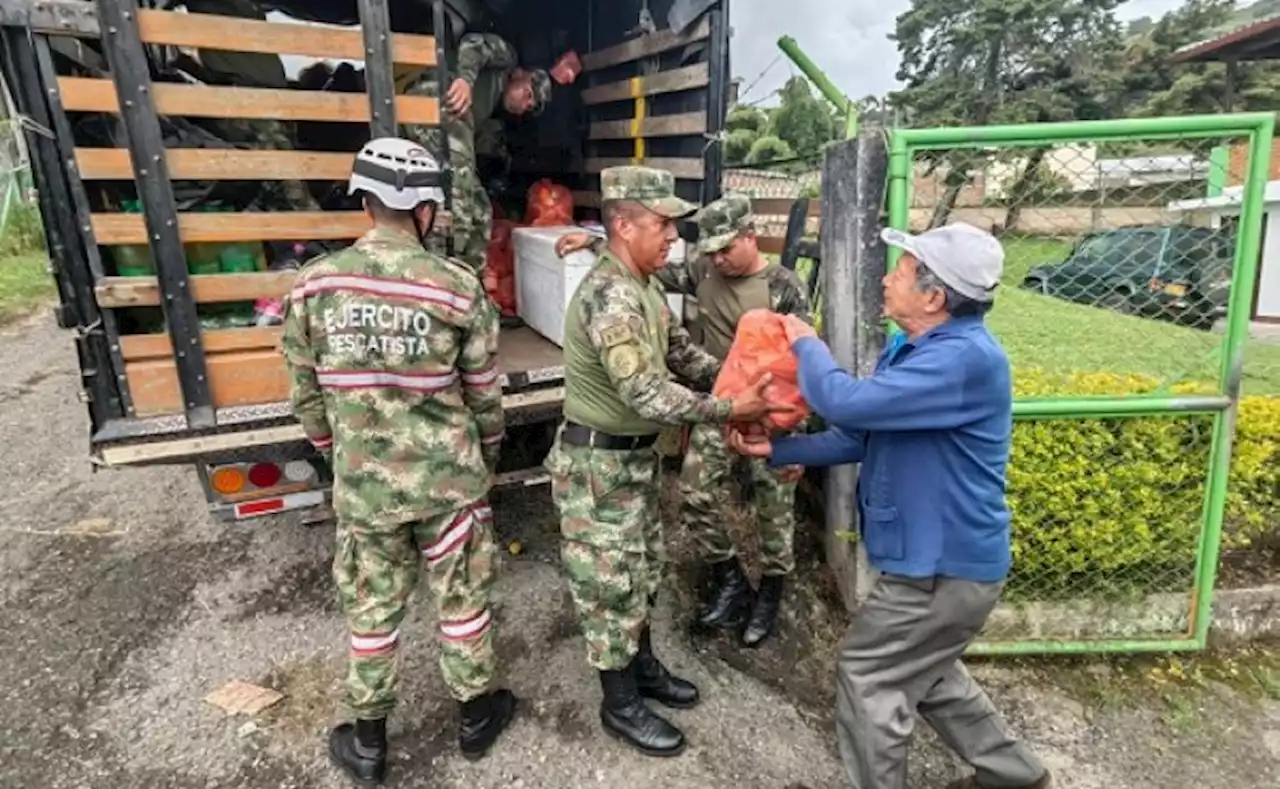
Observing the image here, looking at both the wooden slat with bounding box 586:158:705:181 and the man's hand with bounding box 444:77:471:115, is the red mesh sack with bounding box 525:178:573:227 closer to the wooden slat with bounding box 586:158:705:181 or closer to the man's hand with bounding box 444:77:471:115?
the wooden slat with bounding box 586:158:705:181

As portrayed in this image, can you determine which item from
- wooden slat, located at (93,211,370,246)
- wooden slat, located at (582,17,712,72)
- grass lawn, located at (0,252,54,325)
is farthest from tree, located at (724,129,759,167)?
wooden slat, located at (93,211,370,246)

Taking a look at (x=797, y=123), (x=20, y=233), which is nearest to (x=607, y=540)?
(x=20, y=233)

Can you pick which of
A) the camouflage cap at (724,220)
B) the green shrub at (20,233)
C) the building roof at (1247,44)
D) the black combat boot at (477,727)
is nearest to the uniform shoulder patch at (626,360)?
the camouflage cap at (724,220)

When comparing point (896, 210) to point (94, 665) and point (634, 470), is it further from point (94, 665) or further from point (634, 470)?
point (94, 665)

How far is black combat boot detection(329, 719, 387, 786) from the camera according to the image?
2516mm

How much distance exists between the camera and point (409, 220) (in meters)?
2.29

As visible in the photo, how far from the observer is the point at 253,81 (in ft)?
10.4

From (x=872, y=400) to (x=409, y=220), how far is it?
1.36 metres

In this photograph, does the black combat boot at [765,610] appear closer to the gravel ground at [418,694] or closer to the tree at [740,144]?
the gravel ground at [418,694]

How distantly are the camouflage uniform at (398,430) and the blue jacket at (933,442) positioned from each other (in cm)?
102

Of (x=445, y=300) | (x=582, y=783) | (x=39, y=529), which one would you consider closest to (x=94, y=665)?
(x=39, y=529)

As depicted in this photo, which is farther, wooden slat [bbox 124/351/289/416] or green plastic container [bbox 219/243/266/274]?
green plastic container [bbox 219/243/266/274]

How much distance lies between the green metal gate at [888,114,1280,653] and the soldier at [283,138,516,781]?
5.01 ft

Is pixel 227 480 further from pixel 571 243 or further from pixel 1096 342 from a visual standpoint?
pixel 1096 342
